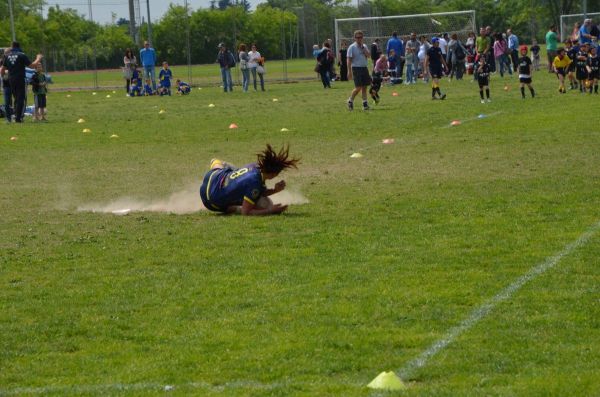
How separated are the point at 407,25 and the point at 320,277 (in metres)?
45.2

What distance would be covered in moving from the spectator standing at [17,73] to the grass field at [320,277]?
1023 centimetres

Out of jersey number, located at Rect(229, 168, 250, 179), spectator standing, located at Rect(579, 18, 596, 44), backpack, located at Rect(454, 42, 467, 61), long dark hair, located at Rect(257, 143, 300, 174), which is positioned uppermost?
spectator standing, located at Rect(579, 18, 596, 44)

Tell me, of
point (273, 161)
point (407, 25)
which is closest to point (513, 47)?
point (407, 25)

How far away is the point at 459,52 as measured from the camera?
42438 mm

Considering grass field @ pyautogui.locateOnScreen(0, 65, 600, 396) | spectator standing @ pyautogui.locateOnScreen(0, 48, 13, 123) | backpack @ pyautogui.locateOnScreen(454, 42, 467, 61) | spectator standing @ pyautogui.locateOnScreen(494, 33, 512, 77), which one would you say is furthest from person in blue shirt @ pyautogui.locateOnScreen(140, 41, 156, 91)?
grass field @ pyautogui.locateOnScreen(0, 65, 600, 396)

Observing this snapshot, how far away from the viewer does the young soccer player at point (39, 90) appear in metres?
28.4

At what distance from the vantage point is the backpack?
42.2 m

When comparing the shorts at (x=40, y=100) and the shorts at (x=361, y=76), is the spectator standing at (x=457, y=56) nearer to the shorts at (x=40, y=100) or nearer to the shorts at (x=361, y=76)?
the shorts at (x=361, y=76)

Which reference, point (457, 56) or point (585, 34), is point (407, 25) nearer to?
point (457, 56)

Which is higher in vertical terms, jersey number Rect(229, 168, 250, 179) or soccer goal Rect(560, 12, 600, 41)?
soccer goal Rect(560, 12, 600, 41)

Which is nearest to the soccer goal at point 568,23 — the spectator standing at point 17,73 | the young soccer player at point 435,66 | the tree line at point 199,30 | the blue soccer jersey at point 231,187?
the tree line at point 199,30

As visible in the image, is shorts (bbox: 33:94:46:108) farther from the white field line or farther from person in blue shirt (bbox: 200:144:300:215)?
the white field line

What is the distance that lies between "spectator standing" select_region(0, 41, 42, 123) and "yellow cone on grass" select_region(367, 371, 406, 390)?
944 inches

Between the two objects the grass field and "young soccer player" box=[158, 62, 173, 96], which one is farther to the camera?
"young soccer player" box=[158, 62, 173, 96]
